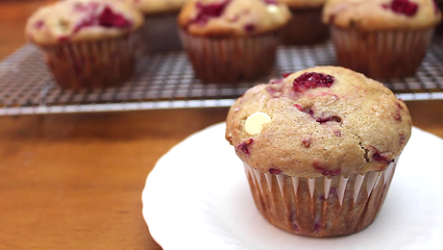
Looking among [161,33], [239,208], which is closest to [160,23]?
[161,33]

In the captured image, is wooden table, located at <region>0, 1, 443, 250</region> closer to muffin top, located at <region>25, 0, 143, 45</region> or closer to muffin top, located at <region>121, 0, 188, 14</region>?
muffin top, located at <region>25, 0, 143, 45</region>

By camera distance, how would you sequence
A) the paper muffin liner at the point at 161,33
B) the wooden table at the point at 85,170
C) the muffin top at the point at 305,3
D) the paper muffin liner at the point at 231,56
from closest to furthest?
the wooden table at the point at 85,170
the paper muffin liner at the point at 231,56
the muffin top at the point at 305,3
the paper muffin liner at the point at 161,33

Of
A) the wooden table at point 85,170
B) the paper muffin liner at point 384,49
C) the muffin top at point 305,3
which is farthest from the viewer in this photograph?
the muffin top at point 305,3

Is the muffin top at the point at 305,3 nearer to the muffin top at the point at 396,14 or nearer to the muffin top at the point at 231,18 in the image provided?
the muffin top at the point at 231,18

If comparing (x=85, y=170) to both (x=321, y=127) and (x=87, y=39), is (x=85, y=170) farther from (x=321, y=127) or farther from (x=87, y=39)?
(x=321, y=127)

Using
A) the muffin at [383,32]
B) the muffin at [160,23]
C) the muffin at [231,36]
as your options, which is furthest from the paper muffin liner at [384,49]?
the muffin at [160,23]

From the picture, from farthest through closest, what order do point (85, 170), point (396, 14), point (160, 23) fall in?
point (160, 23)
point (396, 14)
point (85, 170)

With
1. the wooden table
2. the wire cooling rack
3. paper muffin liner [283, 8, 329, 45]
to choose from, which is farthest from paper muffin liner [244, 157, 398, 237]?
paper muffin liner [283, 8, 329, 45]
